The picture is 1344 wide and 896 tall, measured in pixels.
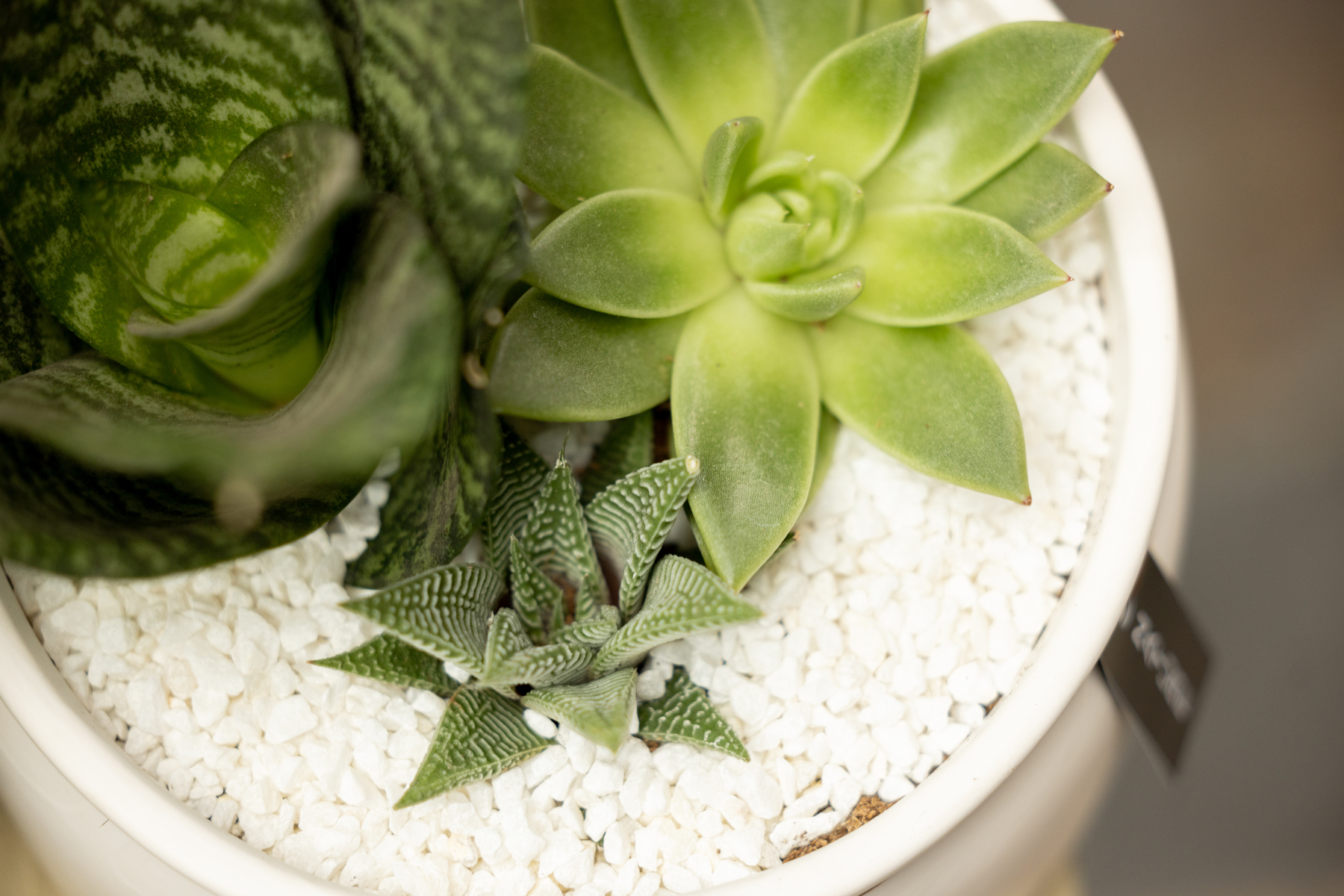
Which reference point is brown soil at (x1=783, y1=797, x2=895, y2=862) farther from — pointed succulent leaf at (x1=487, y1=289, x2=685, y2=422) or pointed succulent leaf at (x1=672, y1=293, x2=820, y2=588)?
pointed succulent leaf at (x1=487, y1=289, x2=685, y2=422)

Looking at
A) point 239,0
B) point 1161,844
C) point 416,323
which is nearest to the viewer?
point 416,323

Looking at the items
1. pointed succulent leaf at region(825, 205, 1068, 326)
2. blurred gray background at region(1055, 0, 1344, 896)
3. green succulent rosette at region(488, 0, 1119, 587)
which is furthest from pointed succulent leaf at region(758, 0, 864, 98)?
blurred gray background at region(1055, 0, 1344, 896)

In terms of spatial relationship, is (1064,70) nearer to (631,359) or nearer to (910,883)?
(631,359)

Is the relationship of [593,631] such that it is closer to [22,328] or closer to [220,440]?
[220,440]

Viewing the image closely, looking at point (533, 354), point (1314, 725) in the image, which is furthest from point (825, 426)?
point (1314, 725)

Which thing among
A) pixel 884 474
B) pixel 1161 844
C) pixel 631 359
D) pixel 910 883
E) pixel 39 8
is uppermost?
pixel 39 8

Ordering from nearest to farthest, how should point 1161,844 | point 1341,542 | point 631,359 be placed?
point 631,359, point 1161,844, point 1341,542
